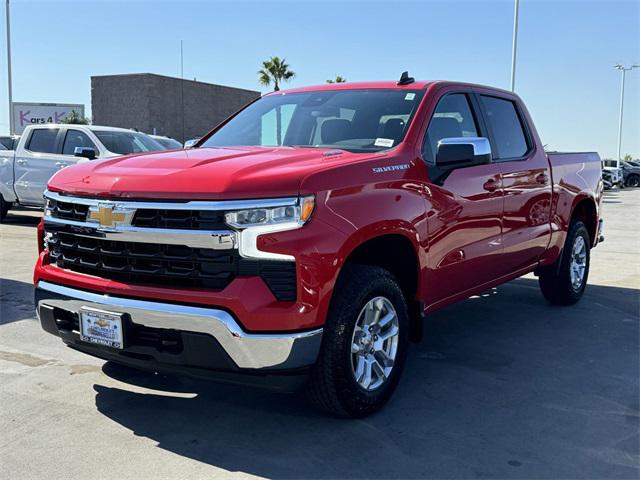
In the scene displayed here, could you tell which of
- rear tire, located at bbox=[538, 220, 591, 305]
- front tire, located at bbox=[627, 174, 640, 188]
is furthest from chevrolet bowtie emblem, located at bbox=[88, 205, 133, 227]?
front tire, located at bbox=[627, 174, 640, 188]

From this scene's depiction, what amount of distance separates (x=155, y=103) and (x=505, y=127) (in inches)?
1276

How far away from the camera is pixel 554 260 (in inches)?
239

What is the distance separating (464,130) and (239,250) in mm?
2436

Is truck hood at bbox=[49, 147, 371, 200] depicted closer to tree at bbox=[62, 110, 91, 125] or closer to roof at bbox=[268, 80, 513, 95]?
roof at bbox=[268, 80, 513, 95]

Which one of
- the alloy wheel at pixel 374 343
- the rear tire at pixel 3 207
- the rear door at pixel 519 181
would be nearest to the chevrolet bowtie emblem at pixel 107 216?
the alloy wheel at pixel 374 343

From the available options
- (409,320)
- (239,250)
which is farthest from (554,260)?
(239,250)

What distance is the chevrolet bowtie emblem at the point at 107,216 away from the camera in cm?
324

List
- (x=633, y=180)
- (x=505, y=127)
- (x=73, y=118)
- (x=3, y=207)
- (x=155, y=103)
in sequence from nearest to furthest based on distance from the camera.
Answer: (x=505, y=127), (x=3, y=207), (x=155, y=103), (x=633, y=180), (x=73, y=118)

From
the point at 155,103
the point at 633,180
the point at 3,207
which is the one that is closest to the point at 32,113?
the point at 155,103

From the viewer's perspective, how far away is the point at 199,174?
321cm

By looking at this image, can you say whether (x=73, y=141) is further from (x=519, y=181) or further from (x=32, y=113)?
(x=32, y=113)

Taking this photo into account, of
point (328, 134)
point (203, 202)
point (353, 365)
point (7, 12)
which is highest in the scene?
point (7, 12)

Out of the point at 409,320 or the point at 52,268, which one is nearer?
the point at 52,268

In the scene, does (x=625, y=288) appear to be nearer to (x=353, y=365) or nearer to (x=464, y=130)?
(x=464, y=130)
